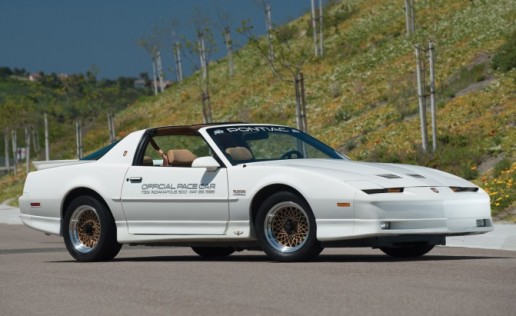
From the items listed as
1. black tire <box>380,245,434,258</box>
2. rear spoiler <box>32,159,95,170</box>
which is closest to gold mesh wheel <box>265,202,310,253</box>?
black tire <box>380,245,434,258</box>

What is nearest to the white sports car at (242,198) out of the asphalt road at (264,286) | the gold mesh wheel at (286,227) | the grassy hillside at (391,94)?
the gold mesh wheel at (286,227)

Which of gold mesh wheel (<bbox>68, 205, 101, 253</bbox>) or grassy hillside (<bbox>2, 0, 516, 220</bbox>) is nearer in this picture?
gold mesh wheel (<bbox>68, 205, 101, 253</bbox>)

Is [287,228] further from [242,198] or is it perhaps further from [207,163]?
[207,163]

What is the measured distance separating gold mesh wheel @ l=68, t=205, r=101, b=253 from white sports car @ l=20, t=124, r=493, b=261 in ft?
0.04

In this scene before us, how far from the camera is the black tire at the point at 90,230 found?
13242mm

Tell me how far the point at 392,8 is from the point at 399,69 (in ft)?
50.1

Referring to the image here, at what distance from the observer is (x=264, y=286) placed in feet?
31.3

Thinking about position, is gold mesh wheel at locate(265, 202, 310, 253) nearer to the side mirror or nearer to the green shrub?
the side mirror

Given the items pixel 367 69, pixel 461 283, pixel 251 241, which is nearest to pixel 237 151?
pixel 251 241

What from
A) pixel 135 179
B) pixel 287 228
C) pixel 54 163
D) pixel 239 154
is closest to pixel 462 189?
pixel 287 228

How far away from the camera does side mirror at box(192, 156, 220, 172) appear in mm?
12367

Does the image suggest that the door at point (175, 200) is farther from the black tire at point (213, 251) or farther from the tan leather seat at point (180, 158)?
the black tire at point (213, 251)

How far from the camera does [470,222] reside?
38.9ft

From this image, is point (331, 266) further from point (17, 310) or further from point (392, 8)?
point (392, 8)
